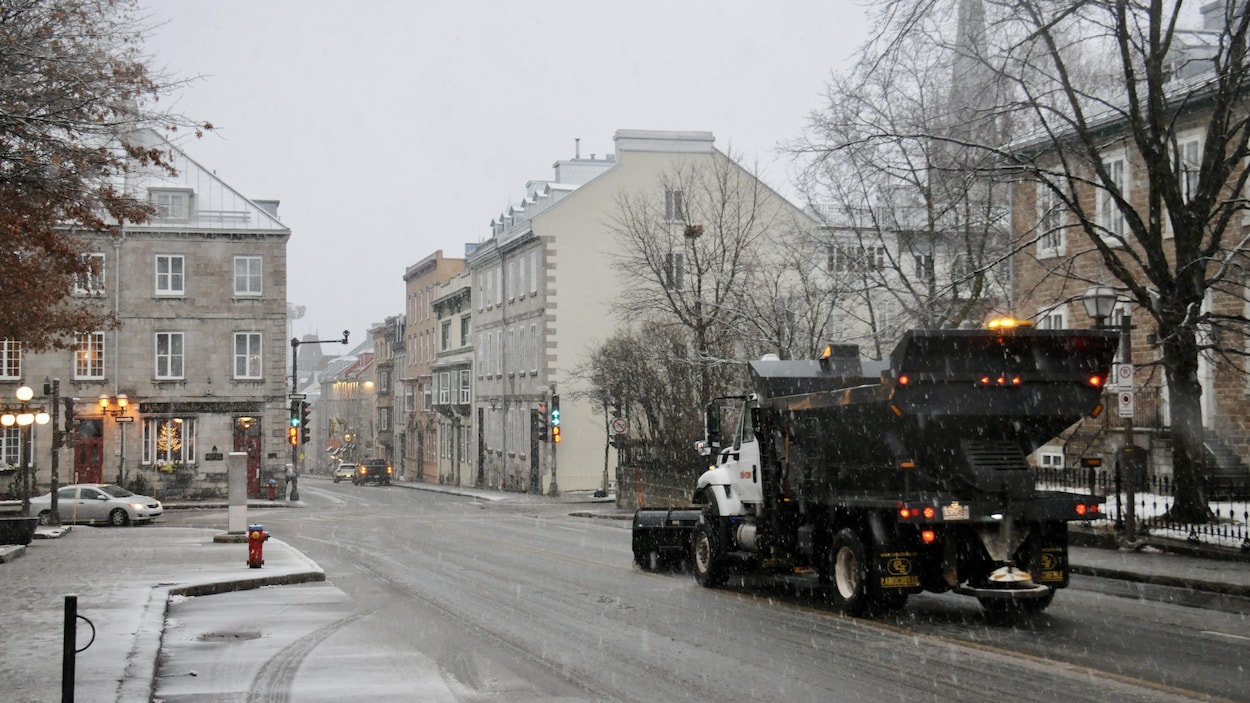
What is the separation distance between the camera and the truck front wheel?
680 inches

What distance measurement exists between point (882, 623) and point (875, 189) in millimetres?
19581

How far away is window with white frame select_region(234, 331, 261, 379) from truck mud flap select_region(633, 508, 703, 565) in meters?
38.0

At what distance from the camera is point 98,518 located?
37938 mm

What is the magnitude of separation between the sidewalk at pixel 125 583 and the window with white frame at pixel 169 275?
976 inches

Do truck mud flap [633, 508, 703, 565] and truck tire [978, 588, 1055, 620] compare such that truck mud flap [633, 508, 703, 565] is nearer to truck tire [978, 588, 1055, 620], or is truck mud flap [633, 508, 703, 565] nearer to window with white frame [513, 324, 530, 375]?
truck tire [978, 588, 1055, 620]

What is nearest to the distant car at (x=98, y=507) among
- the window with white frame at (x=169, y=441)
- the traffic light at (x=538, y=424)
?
the window with white frame at (x=169, y=441)

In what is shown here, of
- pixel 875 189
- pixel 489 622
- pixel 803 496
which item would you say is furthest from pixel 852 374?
pixel 875 189

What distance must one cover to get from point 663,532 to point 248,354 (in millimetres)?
38830

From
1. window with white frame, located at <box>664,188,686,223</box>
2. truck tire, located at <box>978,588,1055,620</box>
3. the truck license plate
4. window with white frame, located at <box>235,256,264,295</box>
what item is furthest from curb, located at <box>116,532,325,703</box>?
window with white frame, located at <box>235,256,264,295</box>

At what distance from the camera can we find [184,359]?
176 ft

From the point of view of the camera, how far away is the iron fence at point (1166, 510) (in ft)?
66.4

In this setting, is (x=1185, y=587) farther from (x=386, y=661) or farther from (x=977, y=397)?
(x=386, y=661)

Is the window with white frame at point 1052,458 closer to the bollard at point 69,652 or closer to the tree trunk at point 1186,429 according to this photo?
the tree trunk at point 1186,429

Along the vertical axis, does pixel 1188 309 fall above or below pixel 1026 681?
above
